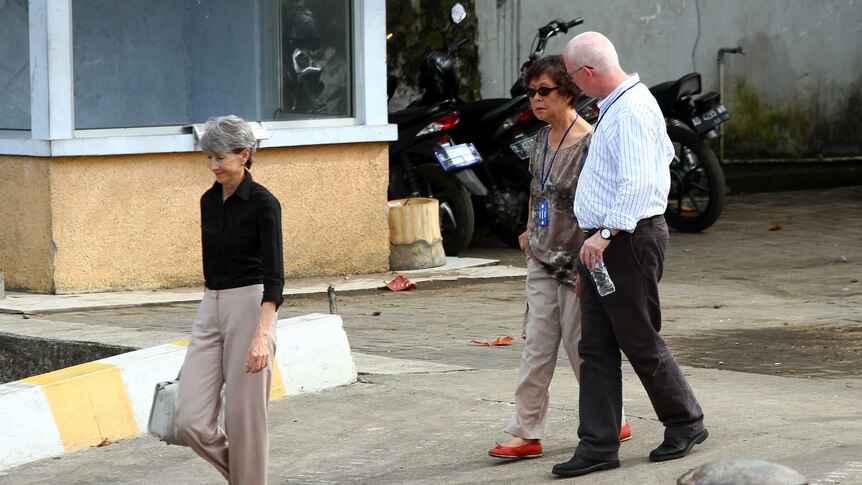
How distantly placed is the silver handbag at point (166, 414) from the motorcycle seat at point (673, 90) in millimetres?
8130

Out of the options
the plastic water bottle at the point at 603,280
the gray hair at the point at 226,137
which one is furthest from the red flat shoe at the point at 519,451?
the gray hair at the point at 226,137

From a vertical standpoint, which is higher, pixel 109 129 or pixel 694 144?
pixel 109 129

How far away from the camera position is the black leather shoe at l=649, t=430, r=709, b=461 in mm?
5492

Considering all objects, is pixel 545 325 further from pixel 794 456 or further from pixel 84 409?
pixel 84 409

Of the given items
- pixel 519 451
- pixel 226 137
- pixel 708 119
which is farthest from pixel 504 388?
pixel 708 119

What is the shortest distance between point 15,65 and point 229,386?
5.81 m

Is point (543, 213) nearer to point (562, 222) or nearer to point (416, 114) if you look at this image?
point (562, 222)

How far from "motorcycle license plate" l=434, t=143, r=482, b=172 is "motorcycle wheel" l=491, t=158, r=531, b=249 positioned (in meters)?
0.63

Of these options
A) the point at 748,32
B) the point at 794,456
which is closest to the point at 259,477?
the point at 794,456

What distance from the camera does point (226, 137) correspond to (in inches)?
200

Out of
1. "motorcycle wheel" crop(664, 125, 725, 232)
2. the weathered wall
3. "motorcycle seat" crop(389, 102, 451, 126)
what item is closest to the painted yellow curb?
the weathered wall

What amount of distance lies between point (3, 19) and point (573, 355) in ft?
20.0

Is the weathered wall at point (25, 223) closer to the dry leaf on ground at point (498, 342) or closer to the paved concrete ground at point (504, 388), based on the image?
the paved concrete ground at point (504, 388)

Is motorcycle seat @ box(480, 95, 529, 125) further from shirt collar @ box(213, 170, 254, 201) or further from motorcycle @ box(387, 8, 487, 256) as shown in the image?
shirt collar @ box(213, 170, 254, 201)
